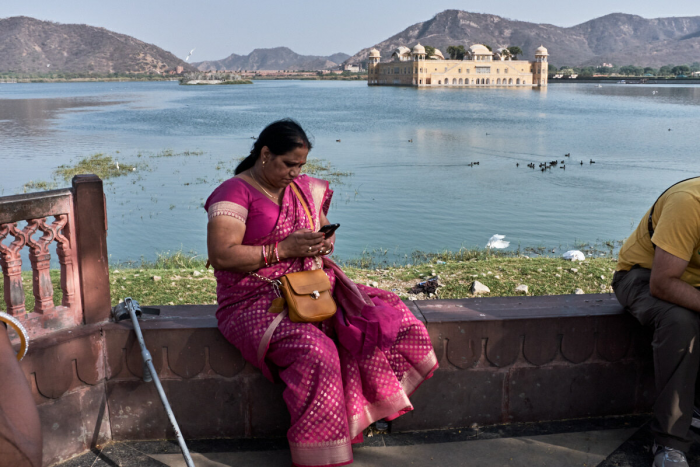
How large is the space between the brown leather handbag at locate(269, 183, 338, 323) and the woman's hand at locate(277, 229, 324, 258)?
0.08m

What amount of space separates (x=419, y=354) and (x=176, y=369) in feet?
3.32

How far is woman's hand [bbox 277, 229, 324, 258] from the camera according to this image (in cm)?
248

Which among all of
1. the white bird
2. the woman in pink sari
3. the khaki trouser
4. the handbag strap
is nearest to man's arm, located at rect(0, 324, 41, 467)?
the woman in pink sari

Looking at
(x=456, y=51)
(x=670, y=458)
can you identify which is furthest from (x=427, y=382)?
(x=456, y=51)

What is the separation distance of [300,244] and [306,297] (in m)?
0.22

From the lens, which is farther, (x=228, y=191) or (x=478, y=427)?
(x=478, y=427)

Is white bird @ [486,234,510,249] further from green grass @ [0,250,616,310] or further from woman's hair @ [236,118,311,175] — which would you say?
woman's hair @ [236,118,311,175]

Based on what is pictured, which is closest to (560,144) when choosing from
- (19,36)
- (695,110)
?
(695,110)

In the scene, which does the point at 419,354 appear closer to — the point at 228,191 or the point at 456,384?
the point at 456,384

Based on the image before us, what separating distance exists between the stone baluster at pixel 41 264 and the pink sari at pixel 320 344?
0.63m

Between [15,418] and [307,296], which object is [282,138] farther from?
[15,418]

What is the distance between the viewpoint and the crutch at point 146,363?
2289mm

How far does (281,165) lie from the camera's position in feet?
8.45

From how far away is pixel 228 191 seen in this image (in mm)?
2518
